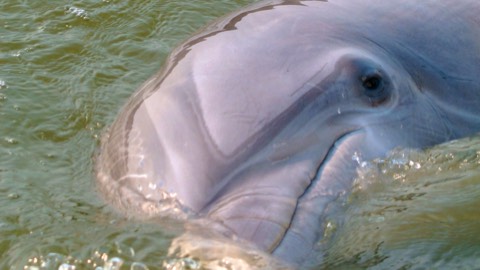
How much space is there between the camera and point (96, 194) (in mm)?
7023

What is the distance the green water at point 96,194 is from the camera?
20.0ft

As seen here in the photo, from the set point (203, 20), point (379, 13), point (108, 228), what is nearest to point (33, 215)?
point (108, 228)

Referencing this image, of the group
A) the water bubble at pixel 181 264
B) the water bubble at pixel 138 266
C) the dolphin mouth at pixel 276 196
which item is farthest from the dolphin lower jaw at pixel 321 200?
the water bubble at pixel 138 266

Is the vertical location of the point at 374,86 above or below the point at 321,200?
above

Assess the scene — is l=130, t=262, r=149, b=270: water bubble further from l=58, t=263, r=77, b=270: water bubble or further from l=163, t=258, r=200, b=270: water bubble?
l=58, t=263, r=77, b=270: water bubble

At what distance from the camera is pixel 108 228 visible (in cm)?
645

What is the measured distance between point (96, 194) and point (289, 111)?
1.53 meters

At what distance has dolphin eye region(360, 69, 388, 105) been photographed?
692cm

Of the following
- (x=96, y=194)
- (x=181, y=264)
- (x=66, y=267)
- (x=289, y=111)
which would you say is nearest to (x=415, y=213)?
(x=289, y=111)

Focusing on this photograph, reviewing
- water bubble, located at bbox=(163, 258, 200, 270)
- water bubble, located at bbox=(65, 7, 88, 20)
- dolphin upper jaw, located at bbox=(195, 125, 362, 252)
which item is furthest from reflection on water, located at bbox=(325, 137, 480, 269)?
water bubble, located at bbox=(65, 7, 88, 20)

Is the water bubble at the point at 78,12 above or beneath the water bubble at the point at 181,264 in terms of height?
beneath

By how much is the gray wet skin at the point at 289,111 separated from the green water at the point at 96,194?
7.1 inches

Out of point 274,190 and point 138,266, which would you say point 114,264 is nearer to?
point 138,266

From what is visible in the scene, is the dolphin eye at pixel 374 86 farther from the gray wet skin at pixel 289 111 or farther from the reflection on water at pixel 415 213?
the reflection on water at pixel 415 213
